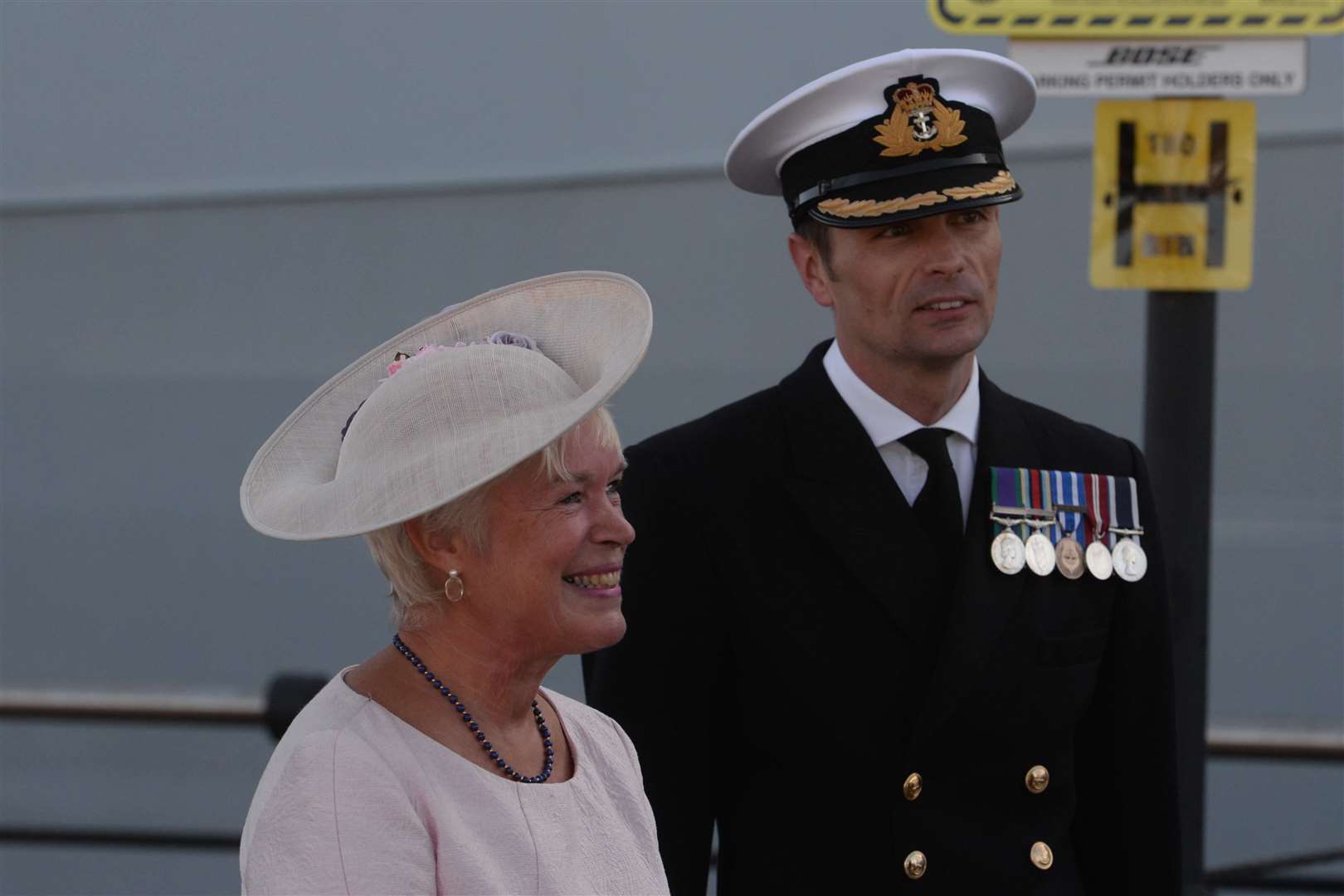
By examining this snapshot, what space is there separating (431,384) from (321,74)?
6.56 feet

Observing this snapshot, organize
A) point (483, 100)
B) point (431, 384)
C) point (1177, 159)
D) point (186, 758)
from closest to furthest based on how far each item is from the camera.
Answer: point (431, 384), point (1177, 159), point (483, 100), point (186, 758)

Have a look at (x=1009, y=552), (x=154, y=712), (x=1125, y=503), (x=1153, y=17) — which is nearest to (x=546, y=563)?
(x=1009, y=552)

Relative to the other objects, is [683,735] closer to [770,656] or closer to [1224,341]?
[770,656]

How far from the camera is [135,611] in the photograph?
3.44m

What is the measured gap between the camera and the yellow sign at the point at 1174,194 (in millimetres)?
2797

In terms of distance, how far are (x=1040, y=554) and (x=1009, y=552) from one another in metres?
0.05

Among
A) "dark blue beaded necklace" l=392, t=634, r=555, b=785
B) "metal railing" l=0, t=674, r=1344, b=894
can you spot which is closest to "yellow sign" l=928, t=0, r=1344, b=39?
"dark blue beaded necklace" l=392, t=634, r=555, b=785

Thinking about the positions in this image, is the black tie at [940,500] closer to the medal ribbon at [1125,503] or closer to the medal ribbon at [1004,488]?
the medal ribbon at [1004,488]

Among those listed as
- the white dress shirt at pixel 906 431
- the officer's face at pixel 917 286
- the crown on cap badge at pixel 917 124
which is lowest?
the white dress shirt at pixel 906 431

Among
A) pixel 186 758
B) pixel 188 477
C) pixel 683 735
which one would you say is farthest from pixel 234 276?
pixel 683 735

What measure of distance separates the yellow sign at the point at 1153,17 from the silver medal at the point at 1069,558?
0.99m

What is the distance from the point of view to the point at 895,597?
201 cm

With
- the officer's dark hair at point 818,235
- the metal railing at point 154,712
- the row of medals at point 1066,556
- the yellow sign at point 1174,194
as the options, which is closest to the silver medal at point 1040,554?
the row of medals at point 1066,556

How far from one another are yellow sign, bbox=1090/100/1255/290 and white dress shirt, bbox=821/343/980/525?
840mm
